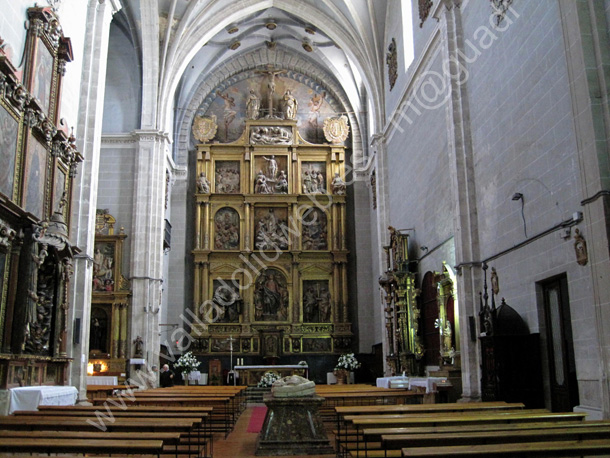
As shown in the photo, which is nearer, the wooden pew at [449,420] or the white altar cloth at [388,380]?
the wooden pew at [449,420]

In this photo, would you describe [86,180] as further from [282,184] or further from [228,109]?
[228,109]

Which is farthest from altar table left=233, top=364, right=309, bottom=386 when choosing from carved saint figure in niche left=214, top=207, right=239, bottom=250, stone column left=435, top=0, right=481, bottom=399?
stone column left=435, top=0, right=481, bottom=399

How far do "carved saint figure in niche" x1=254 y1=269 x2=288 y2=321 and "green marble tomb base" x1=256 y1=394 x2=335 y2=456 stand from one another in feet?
55.2

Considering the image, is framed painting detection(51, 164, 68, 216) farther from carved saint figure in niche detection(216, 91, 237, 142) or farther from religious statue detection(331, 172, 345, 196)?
carved saint figure in niche detection(216, 91, 237, 142)

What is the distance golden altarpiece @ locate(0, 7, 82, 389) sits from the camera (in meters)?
9.22

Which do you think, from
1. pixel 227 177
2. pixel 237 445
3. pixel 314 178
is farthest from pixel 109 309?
pixel 237 445

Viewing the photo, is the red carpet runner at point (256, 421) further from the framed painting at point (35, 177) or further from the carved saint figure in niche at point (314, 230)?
the carved saint figure in niche at point (314, 230)

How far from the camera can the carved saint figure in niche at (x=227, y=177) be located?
26.3 metres

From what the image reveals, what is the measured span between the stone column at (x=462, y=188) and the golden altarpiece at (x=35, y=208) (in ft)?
24.6

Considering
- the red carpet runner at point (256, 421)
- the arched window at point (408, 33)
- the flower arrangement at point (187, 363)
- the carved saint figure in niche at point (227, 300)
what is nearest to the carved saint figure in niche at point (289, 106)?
the carved saint figure in niche at point (227, 300)

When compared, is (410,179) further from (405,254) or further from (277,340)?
(277,340)

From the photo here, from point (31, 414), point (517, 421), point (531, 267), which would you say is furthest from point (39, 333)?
point (531, 267)

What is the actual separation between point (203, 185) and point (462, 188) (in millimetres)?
14934

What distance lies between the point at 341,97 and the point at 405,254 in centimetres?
1169
